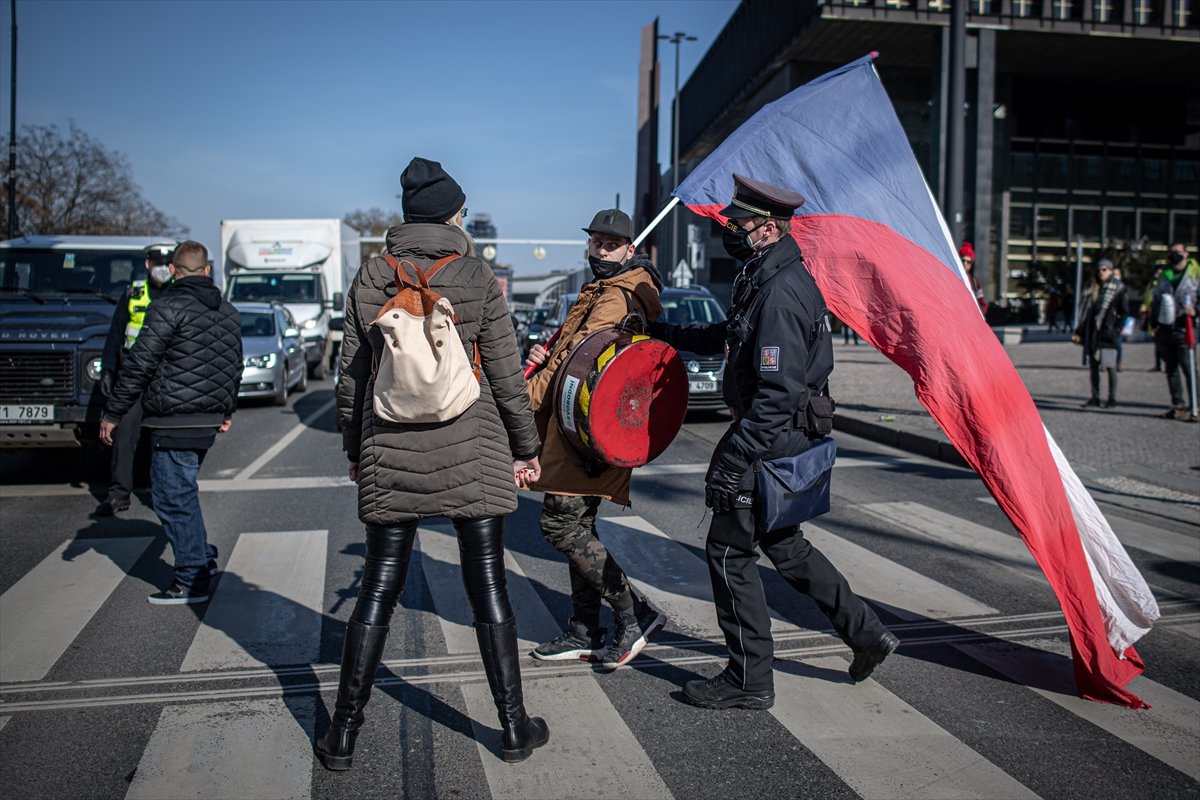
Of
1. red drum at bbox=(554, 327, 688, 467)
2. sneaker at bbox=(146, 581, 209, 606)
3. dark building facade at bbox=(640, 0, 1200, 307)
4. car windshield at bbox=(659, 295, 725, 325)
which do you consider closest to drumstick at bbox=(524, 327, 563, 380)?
red drum at bbox=(554, 327, 688, 467)

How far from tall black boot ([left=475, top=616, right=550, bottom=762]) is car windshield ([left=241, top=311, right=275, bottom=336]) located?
528 inches

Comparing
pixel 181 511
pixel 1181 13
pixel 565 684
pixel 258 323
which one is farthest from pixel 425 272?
pixel 1181 13

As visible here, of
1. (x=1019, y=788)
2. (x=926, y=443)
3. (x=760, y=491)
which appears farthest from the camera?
(x=926, y=443)

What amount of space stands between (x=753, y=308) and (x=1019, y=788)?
5.88 feet

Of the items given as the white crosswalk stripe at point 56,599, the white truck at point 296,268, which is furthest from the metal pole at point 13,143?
the white crosswalk stripe at point 56,599

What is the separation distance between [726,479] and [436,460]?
3.48 ft

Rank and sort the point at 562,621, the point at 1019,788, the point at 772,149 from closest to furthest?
the point at 1019,788 → the point at 772,149 → the point at 562,621

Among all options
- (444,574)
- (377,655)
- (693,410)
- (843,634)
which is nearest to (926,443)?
(693,410)

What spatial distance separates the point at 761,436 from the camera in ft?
12.3

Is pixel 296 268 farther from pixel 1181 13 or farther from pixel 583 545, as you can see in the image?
pixel 1181 13

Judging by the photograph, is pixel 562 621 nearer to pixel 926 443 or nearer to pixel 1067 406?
pixel 926 443

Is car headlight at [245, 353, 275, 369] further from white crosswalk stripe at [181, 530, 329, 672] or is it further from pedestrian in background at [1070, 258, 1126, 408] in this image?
pedestrian in background at [1070, 258, 1126, 408]

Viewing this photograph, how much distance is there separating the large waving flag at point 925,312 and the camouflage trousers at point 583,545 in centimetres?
135

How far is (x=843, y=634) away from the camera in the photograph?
13.6 feet
